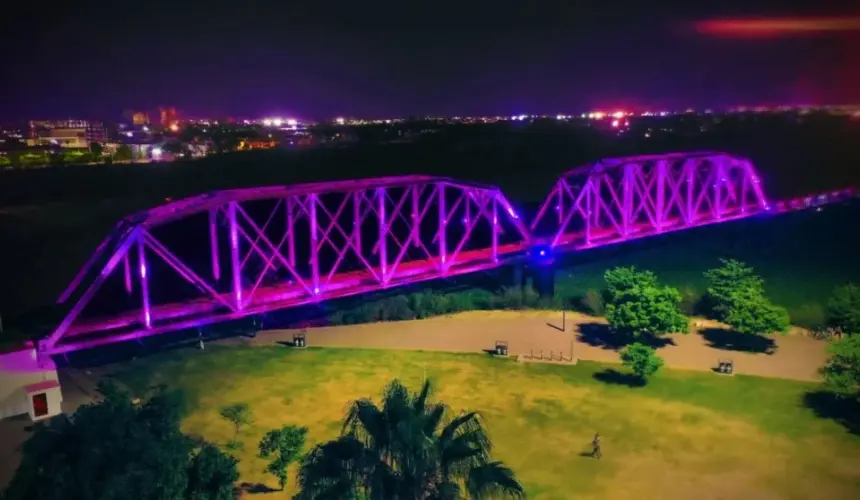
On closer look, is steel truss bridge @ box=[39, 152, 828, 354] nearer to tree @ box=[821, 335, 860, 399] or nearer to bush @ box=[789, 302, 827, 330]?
bush @ box=[789, 302, 827, 330]

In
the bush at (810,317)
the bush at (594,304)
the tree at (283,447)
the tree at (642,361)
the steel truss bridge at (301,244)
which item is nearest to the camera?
the tree at (283,447)

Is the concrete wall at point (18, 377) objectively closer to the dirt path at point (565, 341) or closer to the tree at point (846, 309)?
the dirt path at point (565, 341)

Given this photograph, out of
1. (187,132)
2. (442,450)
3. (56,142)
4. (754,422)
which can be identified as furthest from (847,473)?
(187,132)

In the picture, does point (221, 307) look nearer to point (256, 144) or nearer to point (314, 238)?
point (314, 238)

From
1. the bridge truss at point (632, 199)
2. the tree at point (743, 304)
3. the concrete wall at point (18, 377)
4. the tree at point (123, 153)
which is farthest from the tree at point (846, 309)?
the tree at point (123, 153)

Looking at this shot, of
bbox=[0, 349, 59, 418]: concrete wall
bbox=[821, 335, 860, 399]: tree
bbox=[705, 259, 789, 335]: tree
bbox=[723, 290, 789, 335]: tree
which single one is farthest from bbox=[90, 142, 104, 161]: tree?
bbox=[821, 335, 860, 399]: tree

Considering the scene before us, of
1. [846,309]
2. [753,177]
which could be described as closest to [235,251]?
[846,309]

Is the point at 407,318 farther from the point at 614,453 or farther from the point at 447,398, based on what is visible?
the point at 614,453
